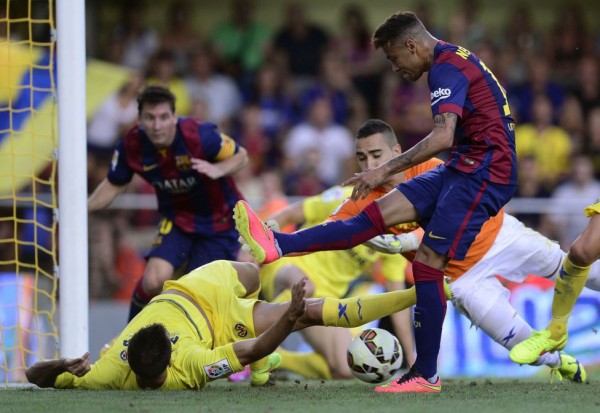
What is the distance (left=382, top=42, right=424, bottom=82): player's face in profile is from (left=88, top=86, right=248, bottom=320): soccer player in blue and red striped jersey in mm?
1973

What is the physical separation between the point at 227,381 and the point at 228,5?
27.3 feet

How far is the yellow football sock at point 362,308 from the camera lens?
5988 millimetres

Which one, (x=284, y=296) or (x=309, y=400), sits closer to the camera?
(x=309, y=400)

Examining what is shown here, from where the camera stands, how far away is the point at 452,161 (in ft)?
19.4

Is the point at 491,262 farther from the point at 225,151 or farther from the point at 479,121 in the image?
the point at 225,151

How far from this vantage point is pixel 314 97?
1288 centimetres

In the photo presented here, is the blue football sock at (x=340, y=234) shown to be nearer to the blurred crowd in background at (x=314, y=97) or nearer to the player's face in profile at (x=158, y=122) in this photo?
the player's face in profile at (x=158, y=122)

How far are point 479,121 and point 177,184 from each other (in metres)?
2.67

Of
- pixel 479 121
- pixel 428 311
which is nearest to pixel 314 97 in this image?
pixel 479 121

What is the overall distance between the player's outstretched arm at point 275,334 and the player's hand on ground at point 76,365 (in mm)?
899

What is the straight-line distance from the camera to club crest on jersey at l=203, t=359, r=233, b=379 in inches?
222

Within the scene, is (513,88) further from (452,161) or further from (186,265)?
(452,161)

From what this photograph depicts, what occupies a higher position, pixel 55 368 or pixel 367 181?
pixel 367 181

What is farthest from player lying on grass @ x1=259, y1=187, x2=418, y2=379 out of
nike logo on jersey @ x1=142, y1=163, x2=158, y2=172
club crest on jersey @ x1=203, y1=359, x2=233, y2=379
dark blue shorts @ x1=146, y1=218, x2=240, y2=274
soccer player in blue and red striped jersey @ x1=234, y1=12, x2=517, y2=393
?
club crest on jersey @ x1=203, y1=359, x2=233, y2=379
